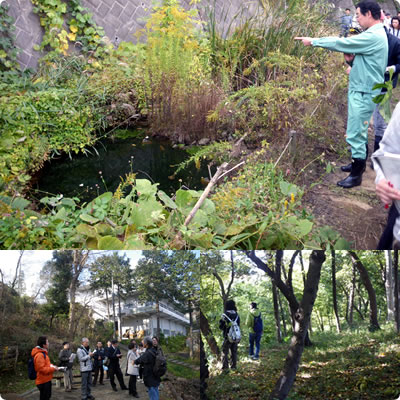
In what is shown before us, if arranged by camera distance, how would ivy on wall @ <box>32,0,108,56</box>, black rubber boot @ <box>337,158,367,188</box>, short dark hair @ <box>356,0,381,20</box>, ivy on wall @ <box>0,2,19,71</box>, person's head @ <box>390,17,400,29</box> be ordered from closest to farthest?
short dark hair @ <box>356,0,381,20</box>, black rubber boot @ <box>337,158,367,188</box>, person's head @ <box>390,17,400,29</box>, ivy on wall @ <box>0,2,19,71</box>, ivy on wall @ <box>32,0,108,56</box>

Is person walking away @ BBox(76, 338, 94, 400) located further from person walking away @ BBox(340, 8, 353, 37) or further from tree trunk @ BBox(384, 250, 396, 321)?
person walking away @ BBox(340, 8, 353, 37)

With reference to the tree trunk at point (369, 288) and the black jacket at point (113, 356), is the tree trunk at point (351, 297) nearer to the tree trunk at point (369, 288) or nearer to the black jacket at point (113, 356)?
the tree trunk at point (369, 288)

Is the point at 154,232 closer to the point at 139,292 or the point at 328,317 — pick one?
the point at 139,292

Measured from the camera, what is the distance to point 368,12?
4051 mm

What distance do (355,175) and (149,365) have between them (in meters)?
3.03

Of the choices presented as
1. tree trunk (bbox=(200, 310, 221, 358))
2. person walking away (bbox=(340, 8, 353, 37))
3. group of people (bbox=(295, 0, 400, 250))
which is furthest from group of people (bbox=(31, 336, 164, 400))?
person walking away (bbox=(340, 8, 353, 37))

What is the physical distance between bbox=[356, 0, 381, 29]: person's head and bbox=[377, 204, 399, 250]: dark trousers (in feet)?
7.68

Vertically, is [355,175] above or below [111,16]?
below

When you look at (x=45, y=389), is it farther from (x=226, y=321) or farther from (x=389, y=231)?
(x=389, y=231)

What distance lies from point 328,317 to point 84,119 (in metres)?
4.45

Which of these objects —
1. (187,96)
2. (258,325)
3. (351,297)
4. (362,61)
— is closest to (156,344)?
(258,325)

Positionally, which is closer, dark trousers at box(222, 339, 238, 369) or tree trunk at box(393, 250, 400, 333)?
dark trousers at box(222, 339, 238, 369)

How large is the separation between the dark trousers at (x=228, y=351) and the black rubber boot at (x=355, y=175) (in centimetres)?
266

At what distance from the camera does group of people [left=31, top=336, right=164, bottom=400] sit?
2412mm
